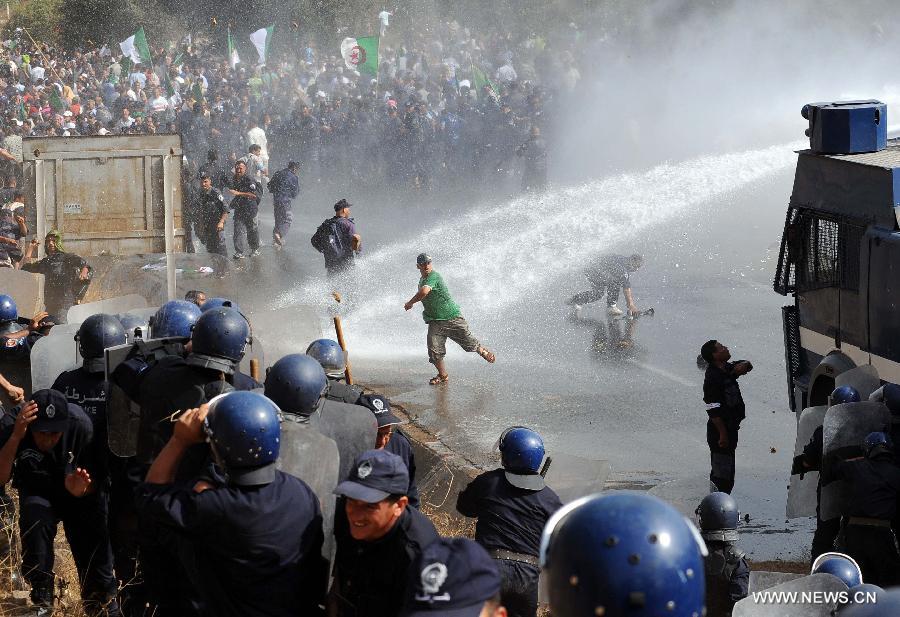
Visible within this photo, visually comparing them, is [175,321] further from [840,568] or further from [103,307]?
[840,568]

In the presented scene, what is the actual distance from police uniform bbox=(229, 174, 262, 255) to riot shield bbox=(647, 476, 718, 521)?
10639 millimetres

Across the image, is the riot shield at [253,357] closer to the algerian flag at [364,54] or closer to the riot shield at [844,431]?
the riot shield at [844,431]

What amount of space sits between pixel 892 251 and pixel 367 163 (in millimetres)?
20077

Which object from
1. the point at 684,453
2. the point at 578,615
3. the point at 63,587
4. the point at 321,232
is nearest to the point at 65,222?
the point at 321,232

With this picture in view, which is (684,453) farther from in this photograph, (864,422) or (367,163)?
(367,163)

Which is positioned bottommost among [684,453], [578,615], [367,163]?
[684,453]

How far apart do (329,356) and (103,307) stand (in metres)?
3.26

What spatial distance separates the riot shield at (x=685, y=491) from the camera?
9.20 meters

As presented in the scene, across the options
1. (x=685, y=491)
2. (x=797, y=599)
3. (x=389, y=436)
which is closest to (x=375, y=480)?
(x=797, y=599)

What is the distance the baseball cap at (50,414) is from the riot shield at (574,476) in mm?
2507

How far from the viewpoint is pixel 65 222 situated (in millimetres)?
16031

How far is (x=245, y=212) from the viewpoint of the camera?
18.8 meters

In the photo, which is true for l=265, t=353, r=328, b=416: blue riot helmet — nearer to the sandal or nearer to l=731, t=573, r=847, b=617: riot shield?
l=731, t=573, r=847, b=617: riot shield

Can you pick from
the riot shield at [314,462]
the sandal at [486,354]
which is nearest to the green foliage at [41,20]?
the sandal at [486,354]
